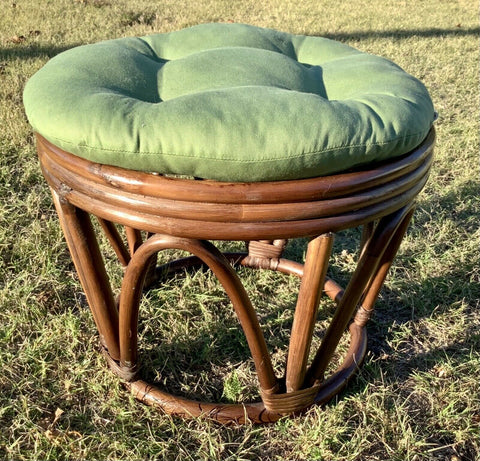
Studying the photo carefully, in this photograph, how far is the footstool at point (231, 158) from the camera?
2.82 ft

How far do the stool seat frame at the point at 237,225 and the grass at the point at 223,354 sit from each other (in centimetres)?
9

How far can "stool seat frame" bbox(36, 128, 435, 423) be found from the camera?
0.88 metres

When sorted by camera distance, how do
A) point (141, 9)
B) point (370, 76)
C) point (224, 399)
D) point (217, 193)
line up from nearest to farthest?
point (217, 193)
point (370, 76)
point (224, 399)
point (141, 9)

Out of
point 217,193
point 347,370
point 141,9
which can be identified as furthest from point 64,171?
point 141,9

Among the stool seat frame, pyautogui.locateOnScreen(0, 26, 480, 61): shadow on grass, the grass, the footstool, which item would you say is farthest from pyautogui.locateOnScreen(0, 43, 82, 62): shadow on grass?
the stool seat frame

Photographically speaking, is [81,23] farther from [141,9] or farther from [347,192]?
[347,192]

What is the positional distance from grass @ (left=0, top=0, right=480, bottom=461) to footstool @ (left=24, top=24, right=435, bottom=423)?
8.6 inches

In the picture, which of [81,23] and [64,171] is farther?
[81,23]

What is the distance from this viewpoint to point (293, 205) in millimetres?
887

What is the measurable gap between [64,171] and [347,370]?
91cm

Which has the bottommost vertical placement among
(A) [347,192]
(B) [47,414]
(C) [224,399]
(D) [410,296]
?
(D) [410,296]

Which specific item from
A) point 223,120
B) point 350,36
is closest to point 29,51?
point 350,36

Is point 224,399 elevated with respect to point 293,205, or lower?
lower

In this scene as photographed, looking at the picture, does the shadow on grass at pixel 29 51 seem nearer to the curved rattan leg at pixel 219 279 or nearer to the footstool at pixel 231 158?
the footstool at pixel 231 158
